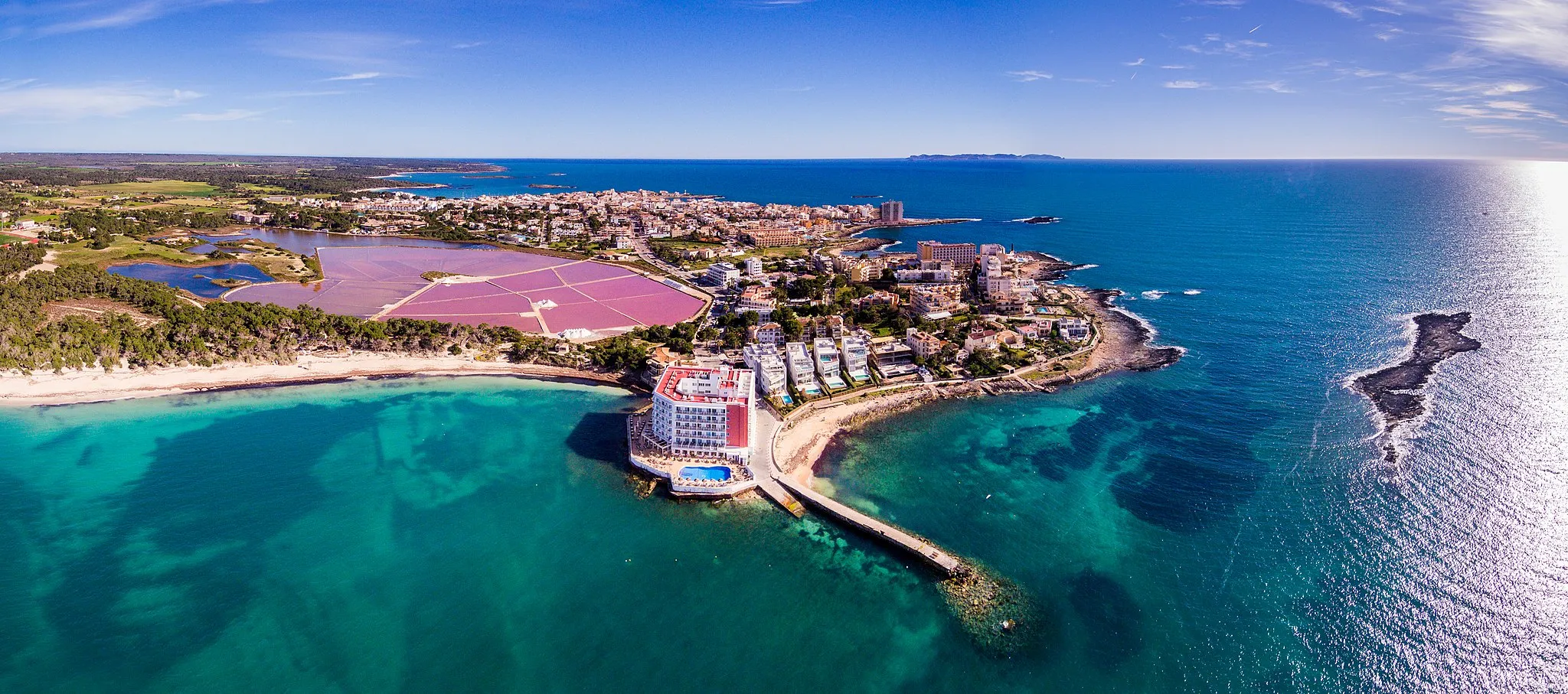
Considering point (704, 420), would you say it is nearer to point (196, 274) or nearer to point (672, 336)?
point (672, 336)

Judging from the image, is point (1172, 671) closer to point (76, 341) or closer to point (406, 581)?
point (406, 581)

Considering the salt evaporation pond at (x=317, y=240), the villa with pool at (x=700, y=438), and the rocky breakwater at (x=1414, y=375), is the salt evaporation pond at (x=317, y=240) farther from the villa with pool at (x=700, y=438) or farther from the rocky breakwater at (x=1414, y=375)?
the rocky breakwater at (x=1414, y=375)

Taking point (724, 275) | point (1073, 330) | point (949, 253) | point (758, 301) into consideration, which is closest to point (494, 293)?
point (724, 275)

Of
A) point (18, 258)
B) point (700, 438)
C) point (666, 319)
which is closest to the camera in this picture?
point (700, 438)

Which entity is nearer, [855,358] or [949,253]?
[855,358]

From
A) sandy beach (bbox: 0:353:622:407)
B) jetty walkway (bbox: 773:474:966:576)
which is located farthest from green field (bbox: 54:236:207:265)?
jetty walkway (bbox: 773:474:966:576)

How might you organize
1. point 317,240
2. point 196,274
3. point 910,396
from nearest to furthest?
1. point 910,396
2. point 196,274
3. point 317,240

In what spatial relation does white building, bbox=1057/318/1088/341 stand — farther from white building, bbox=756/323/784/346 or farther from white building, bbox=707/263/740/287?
white building, bbox=707/263/740/287
